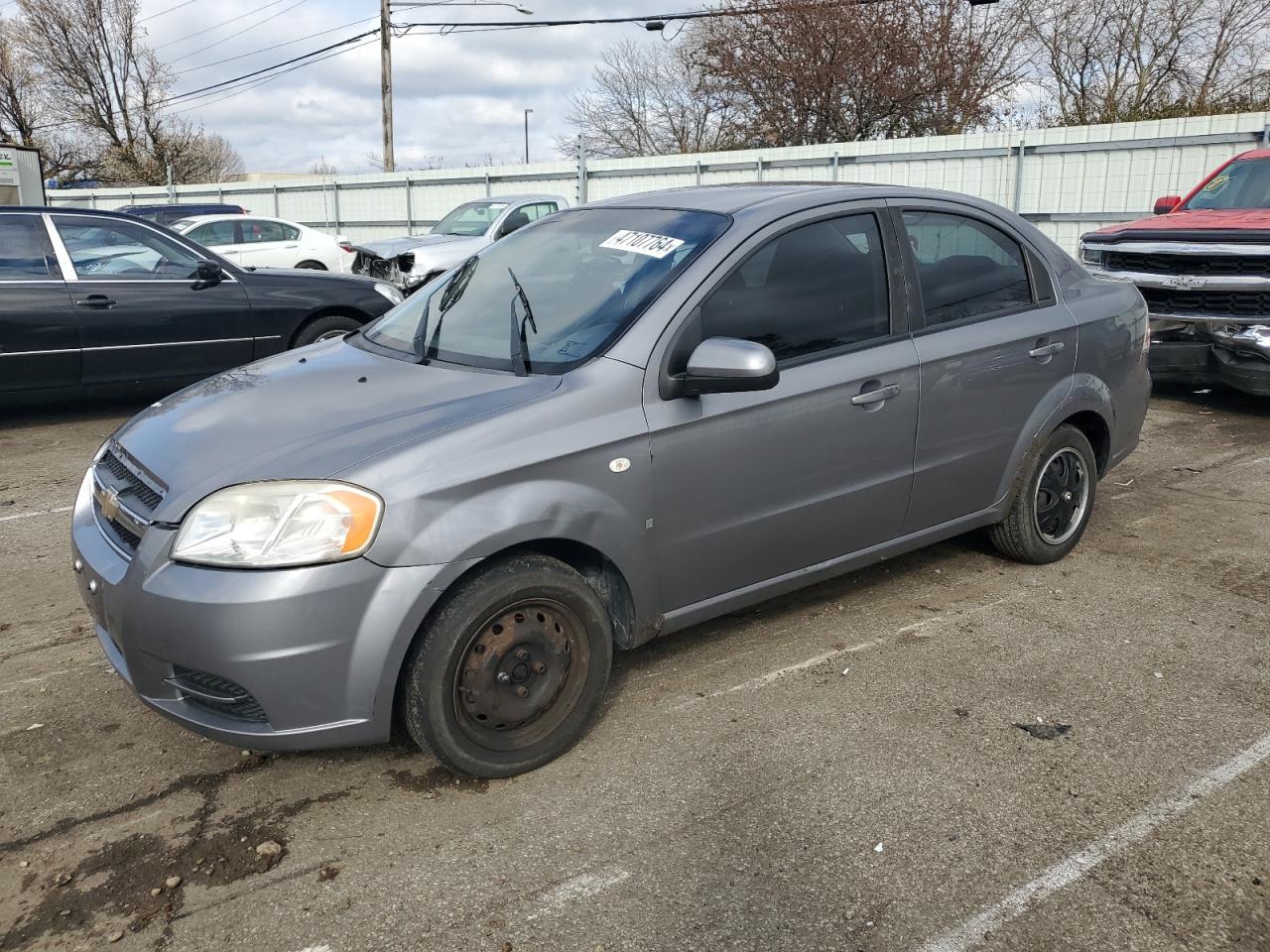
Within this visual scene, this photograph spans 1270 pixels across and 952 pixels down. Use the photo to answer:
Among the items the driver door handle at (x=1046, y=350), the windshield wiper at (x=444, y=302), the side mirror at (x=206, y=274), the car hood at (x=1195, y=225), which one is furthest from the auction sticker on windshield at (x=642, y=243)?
the car hood at (x=1195, y=225)

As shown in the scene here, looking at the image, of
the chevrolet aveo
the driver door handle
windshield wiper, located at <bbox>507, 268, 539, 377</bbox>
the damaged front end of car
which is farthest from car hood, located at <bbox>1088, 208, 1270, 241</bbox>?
the damaged front end of car

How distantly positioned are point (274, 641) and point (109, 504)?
941 mm

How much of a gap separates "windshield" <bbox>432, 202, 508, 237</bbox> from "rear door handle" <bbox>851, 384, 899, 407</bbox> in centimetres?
1185

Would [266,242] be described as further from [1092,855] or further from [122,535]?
[1092,855]

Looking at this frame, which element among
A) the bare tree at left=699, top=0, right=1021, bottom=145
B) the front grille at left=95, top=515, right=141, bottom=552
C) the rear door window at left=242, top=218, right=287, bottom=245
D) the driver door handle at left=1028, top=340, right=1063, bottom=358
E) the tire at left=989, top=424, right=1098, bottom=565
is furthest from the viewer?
the bare tree at left=699, top=0, right=1021, bottom=145

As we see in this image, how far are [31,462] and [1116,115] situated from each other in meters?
24.9

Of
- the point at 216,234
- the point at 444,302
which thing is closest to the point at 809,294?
the point at 444,302

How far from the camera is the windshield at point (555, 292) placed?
3.49 m

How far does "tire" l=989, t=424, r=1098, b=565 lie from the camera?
15.1ft

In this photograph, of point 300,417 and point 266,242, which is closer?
point 300,417

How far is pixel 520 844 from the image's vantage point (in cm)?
279

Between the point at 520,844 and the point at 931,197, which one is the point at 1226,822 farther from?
the point at 931,197

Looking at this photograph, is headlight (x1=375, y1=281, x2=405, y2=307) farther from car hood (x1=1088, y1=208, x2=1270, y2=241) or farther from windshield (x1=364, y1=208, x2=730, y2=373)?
car hood (x1=1088, y1=208, x2=1270, y2=241)

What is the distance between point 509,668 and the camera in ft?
9.89
